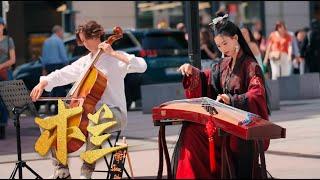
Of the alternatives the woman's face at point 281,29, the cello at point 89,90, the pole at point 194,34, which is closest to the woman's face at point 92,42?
the cello at point 89,90

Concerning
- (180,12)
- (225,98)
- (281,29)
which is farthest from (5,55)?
(180,12)

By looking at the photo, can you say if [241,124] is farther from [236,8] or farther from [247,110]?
[236,8]

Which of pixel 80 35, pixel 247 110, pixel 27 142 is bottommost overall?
pixel 27 142

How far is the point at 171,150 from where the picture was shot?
9906mm

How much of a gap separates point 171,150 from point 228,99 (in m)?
3.01

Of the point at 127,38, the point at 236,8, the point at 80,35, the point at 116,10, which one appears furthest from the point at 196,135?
the point at 236,8

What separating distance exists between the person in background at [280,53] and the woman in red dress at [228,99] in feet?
39.7

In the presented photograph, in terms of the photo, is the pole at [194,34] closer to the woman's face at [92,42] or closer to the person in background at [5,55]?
the person in background at [5,55]

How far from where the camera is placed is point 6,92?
7395 millimetres

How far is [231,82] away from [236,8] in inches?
843

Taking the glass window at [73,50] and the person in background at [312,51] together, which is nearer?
the glass window at [73,50]

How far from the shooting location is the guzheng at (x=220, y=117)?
21.7 feet

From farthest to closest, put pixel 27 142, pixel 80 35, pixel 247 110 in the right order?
1. pixel 27 142
2. pixel 80 35
3. pixel 247 110

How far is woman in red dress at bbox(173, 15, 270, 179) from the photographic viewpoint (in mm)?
7000
